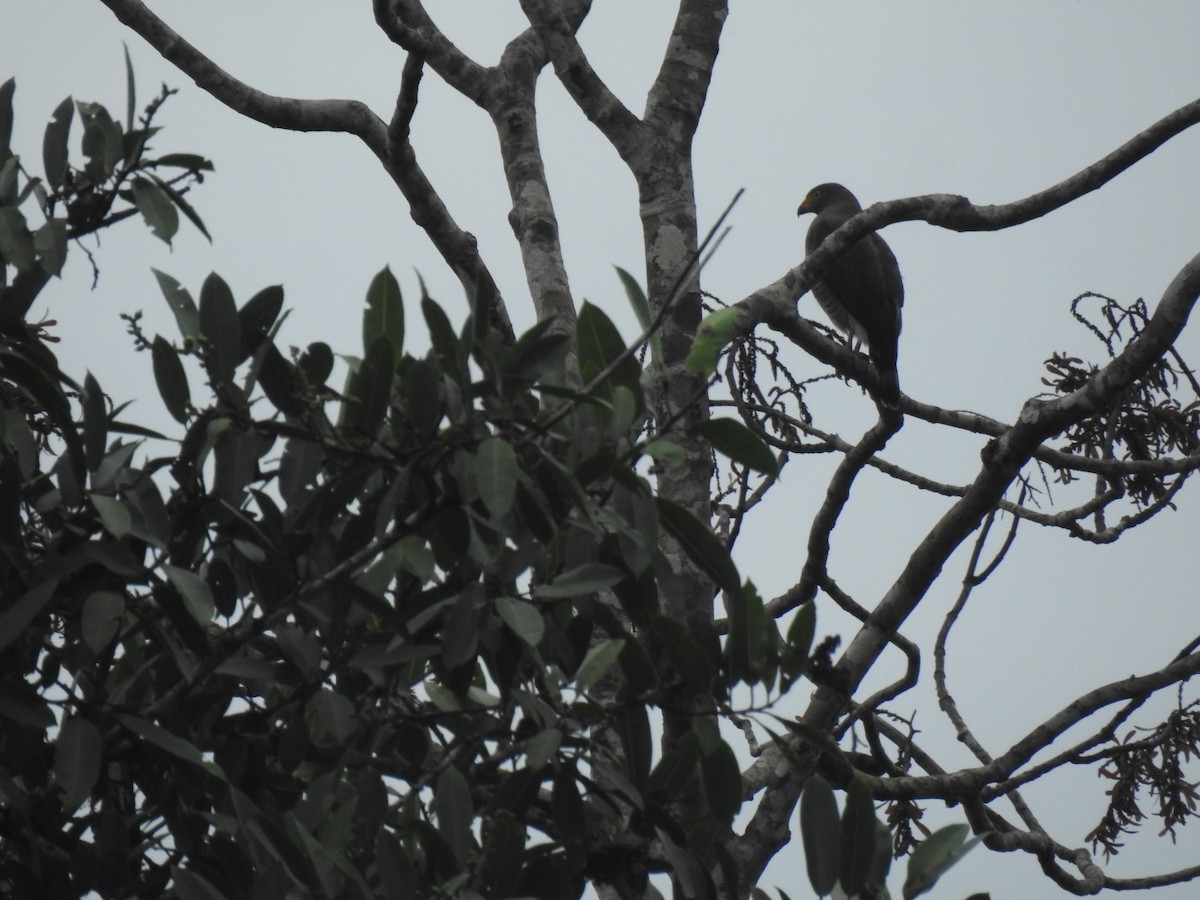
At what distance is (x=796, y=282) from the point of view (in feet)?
11.0

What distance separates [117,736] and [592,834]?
2.02ft

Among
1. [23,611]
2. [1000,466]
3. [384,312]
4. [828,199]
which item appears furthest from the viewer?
A: [828,199]

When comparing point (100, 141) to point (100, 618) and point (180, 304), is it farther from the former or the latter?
point (100, 618)

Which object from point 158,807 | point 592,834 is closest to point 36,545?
point 158,807

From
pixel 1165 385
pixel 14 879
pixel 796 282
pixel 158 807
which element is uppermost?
pixel 1165 385

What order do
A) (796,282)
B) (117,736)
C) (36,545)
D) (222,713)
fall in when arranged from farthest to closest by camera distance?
1. (796,282)
2. (36,545)
3. (222,713)
4. (117,736)

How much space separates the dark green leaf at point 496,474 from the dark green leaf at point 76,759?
535 millimetres

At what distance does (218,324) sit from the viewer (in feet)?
4.66

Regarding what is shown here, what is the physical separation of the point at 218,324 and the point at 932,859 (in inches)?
41.5

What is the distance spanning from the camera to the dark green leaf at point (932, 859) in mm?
1465

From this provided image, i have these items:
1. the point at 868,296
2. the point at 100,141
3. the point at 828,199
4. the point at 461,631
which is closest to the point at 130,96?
the point at 100,141

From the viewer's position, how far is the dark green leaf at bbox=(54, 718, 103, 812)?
4.39 ft

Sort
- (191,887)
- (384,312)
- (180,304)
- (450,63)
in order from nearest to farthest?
(191,887)
(180,304)
(384,312)
(450,63)

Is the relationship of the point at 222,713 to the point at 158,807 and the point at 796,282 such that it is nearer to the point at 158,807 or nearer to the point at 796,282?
the point at 158,807
